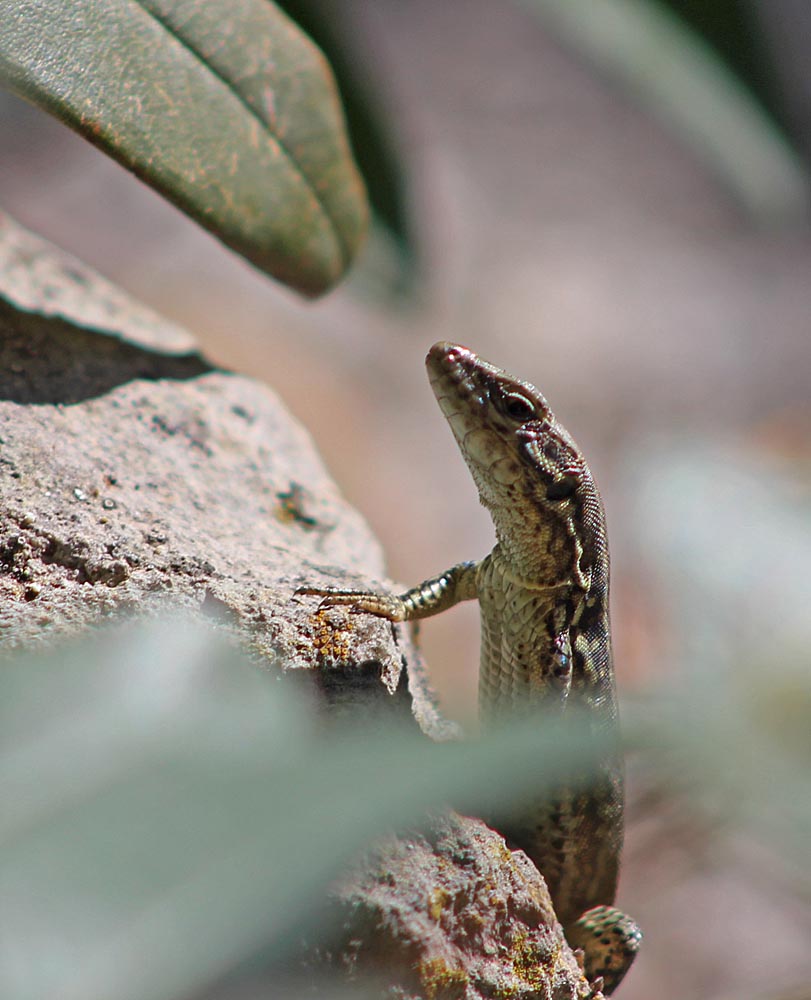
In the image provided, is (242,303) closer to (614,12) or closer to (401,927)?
(614,12)

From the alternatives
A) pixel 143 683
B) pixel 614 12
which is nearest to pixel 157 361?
pixel 614 12

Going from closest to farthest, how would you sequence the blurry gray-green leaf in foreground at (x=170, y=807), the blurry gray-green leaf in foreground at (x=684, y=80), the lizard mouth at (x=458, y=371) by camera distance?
the blurry gray-green leaf in foreground at (x=170, y=807) → the lizard mouth at (x=458, y=371) → the blurry gray-green leaf in foreground at (x=684, y=80)

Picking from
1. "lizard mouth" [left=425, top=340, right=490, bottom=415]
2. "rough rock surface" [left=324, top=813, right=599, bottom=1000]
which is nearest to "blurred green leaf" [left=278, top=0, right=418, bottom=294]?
"lizard mouth" [left=425, top=340, right=490, bottom=415]

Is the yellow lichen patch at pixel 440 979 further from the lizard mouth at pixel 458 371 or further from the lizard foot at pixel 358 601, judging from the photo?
the lizard mouth at pixel 458 371

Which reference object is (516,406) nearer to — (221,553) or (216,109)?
(221,553)

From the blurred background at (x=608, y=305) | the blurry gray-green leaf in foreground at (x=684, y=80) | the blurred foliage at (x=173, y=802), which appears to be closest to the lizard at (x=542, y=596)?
the blurred background at (x=608, y=305)

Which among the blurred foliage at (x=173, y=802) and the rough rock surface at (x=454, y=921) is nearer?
the blurred foliage at (x=173, y=802)

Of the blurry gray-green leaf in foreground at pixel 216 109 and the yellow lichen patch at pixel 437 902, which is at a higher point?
the blurry gray-green leaf in foreground at pixel 216 109

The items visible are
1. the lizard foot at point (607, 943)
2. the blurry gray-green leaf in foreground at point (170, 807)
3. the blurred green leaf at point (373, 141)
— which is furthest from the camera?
the blurred green leaf at point (373, 141)

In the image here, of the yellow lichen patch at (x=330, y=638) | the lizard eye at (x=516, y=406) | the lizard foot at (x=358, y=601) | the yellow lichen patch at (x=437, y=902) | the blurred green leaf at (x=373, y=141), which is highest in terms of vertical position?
the blurred green leaf at (x=373, y=141)
